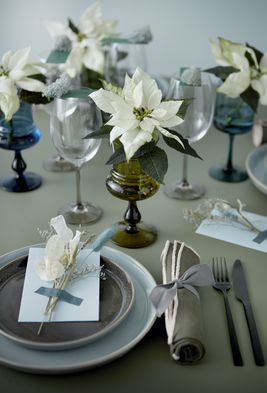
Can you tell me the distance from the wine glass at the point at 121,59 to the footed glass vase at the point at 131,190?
844mm

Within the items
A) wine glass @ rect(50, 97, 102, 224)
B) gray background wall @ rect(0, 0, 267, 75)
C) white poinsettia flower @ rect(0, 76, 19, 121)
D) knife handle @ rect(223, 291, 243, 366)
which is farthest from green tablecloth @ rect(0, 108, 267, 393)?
gray background wall @ rect(0, 0, 267, 75)

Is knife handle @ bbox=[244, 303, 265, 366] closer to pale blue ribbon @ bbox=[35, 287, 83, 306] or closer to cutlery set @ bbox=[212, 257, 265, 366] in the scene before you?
cutlery set @ bbox=[212, 257, 265, 366]

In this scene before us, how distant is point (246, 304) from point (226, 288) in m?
0.05

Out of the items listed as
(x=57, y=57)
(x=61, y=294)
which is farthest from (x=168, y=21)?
(x=61, y=294)

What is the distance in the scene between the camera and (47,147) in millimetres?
1626

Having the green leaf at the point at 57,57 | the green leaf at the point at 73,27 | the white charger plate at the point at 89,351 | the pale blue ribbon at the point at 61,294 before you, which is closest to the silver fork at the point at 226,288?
the white charger plate at the point at 89,351

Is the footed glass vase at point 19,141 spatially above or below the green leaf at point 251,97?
below

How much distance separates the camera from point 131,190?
3.65 ft

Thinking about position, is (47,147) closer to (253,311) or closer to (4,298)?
(4,298)

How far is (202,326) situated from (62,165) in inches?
30.8

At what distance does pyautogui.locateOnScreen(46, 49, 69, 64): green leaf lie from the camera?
1.59 m

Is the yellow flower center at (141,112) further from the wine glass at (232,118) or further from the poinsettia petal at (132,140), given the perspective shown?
the wine glass at (232,118)

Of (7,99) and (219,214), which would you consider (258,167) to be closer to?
(219,214)

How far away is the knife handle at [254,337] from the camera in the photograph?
0.84 m
